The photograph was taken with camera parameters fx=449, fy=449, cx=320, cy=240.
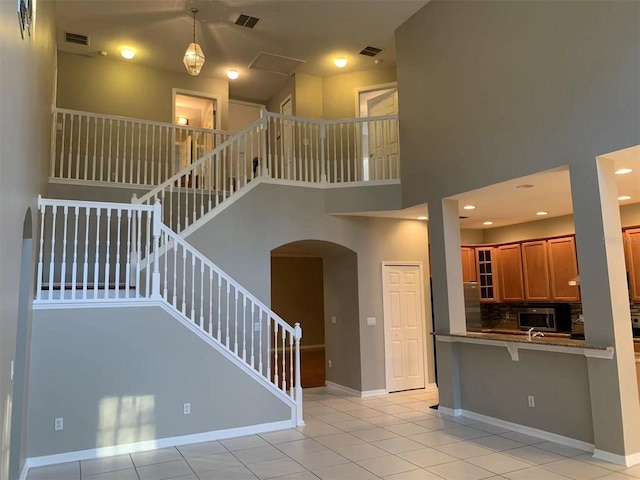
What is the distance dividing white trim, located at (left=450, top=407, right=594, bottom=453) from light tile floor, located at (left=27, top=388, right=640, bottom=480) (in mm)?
81

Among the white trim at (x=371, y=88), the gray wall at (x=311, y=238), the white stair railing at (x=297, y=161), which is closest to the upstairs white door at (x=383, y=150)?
the white stair railing at (x=297, y=161)

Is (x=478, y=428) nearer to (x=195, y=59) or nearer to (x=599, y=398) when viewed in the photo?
(x=599, y=398)

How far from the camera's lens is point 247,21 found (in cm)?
691

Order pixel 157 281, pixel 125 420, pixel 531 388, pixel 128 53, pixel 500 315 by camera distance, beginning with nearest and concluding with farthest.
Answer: pixel 125 420 < pixel 157 281 < pixel 531 388 < pixel 128 53 < pixel 500 315

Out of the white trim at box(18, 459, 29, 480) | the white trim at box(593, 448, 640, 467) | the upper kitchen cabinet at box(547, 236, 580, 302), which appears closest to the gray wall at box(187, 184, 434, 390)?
the upper kitchen cabinet at box(547, 236, 580, 302)

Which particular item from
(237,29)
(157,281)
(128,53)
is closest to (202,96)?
(128,53)

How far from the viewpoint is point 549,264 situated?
7.50 m

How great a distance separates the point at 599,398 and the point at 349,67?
22.4 ft

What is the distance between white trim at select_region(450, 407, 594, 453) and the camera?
4.46 metres

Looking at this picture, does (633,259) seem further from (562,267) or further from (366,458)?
(366,458)

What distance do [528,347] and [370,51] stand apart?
220 inches

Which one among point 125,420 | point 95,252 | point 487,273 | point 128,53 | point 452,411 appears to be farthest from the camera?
point 487,273

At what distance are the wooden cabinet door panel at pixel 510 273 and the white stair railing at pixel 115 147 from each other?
18.0 feet

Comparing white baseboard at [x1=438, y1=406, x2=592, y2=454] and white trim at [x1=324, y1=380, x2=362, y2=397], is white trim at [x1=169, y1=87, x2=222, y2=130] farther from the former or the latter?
white baseboard at [x1=438, y1=406, x2=592, y2=454]
